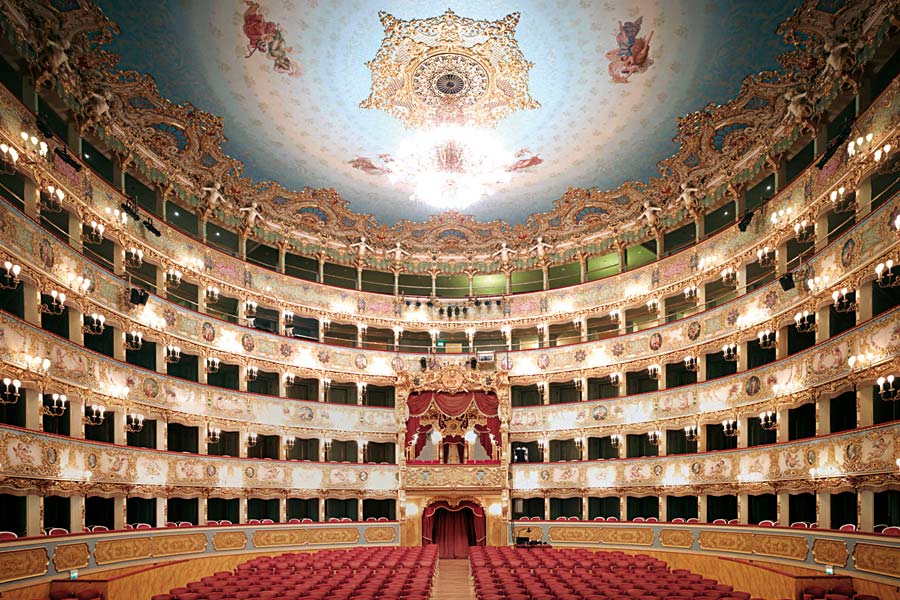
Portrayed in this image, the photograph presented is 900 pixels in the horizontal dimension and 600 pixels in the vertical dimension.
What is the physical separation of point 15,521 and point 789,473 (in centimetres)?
2032

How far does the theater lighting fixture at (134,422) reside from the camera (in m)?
21.5

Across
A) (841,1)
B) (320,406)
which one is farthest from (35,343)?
(841,1)

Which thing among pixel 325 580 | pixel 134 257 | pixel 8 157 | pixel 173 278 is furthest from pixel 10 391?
pixel 173 278

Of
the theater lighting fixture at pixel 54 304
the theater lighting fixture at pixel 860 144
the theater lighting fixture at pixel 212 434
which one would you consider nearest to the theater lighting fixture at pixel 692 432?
the theater lighting fixture at pixel 860 144

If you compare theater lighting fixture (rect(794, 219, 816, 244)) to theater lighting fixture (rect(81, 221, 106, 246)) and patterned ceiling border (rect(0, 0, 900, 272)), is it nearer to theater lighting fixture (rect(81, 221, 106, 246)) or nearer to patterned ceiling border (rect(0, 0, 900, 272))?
patterned ceiling border (rect(0, 0, 900, 272))

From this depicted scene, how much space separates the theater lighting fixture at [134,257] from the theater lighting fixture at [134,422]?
186 inches

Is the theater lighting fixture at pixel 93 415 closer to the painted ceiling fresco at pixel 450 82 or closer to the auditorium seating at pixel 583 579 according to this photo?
the painted ceiling fresco at pixel 450 82

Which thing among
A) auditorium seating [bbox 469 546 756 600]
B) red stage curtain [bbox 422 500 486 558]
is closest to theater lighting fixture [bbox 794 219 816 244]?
auditorium seating [bbox 469 546 756 600]

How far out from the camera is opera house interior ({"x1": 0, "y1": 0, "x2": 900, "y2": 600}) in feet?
56.2

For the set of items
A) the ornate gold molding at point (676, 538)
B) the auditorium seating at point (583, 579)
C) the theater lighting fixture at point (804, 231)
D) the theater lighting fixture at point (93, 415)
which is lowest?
the ornate gold molding at point (676, 538)

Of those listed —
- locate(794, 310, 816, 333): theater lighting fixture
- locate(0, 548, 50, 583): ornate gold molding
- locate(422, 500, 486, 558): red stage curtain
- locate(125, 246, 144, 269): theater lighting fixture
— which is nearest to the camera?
locate(0, 548, 50, 583): ornate gold molding

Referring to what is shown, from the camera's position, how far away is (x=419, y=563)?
A: 19.9 m

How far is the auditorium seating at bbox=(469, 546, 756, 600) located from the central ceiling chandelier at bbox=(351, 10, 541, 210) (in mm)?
12579

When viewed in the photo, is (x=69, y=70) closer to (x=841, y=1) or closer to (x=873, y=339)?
(x=841, y=1)
